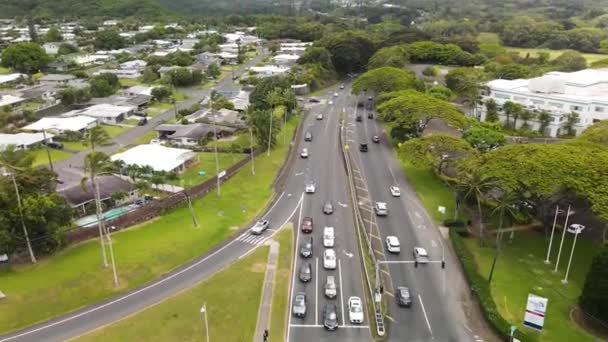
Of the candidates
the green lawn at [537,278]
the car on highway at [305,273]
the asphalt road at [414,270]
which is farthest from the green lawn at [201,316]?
the green lawn at [537,278]

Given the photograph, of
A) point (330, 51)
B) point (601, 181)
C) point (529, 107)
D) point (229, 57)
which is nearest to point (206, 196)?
point (601, 181)

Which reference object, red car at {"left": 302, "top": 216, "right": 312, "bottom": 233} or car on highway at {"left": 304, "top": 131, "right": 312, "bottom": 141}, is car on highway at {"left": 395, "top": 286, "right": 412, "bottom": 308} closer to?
red car at {"left": 302, "top": 216, "right": 312, "bottom": 233}

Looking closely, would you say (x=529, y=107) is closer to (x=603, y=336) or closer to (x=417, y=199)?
(x=417, y=199)

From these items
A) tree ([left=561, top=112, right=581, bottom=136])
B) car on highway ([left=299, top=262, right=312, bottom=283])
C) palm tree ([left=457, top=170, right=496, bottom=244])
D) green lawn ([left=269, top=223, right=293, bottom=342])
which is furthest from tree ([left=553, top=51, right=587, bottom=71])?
car on highway ([left=299, top=262, right=312, bottom=283])

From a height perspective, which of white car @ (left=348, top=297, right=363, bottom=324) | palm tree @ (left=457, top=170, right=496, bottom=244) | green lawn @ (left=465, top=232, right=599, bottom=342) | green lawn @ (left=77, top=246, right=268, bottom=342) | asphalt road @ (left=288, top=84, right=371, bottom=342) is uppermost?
palm tree @ (left=457, top=170, right=496, bottom=244)

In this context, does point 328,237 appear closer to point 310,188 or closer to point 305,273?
point 305,273

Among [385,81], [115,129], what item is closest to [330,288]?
[115,129]
